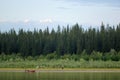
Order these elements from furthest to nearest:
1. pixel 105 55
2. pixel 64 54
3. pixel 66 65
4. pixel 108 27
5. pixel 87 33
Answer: pixel 108 27
pixel 87 33
pixel 64 54
pixel 105 55
pixel 66 65

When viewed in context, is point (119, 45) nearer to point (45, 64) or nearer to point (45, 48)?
point (45, 48)

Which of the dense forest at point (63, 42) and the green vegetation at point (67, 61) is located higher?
the dense forest at point (63, 42)

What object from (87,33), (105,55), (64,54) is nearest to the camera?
(105,55)

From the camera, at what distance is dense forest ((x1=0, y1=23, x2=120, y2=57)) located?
5689 inches

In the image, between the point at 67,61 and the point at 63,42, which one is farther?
the point at 63,42

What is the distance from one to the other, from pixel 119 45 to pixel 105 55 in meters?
13.4

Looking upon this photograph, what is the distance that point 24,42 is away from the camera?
492ft

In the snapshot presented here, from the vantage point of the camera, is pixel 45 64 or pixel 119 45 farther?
pixel 119 45

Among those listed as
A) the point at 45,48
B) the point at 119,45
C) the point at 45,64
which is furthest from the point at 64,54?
the point at 45,64

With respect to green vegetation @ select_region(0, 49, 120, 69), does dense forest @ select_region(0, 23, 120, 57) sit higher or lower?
higher

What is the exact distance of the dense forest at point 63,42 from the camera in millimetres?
144500

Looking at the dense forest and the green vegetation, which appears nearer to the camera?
the green vegetation

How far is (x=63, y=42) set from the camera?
488 feet

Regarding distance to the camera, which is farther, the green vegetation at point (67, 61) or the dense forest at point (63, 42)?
the dense forest at point (63, 42)
